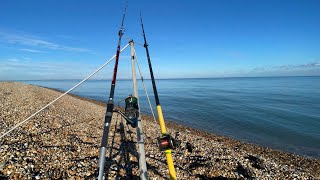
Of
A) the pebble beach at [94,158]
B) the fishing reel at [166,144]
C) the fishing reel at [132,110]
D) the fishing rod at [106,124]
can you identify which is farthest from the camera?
the pebble beach at [94,158]

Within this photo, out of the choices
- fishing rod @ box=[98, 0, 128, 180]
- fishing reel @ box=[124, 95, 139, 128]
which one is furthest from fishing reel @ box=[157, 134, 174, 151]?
fishing reel @ box=[124, 95, 139, 128]

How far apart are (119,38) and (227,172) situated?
23.6 feet

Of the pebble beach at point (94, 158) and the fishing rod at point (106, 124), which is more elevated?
the fishing rod at point (106, 124)

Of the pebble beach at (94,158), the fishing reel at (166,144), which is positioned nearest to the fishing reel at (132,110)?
the pebble beach at (94,158)

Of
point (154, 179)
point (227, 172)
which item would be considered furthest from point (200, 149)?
point (154, 179)

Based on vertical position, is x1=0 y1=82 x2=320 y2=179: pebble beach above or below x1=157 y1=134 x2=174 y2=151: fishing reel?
below

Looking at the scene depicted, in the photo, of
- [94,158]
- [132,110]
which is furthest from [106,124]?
[94,158]

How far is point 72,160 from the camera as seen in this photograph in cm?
788

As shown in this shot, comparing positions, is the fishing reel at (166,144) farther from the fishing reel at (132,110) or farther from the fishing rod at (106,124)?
the fishing reel at (132,110)

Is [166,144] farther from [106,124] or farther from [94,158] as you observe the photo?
[94,158]

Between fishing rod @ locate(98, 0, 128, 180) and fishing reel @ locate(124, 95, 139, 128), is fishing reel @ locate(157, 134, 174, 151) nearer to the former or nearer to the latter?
fishing rod @ locate(98, 0, 128, 180)

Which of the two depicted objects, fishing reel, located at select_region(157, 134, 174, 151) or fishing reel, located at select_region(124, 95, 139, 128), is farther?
fishing reel, located at select_region(124, 95, 139, 128)

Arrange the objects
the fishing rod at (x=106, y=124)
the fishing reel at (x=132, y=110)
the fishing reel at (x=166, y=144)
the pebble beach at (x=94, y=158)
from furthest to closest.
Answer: the pebble beach at (x=94, y=158) → the fishing reel at (x=132, y=110) → the fishing reel at (x=166, y=144) → the fishing rod at (x=106, y=124)

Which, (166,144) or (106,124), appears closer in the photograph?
(106,124)
